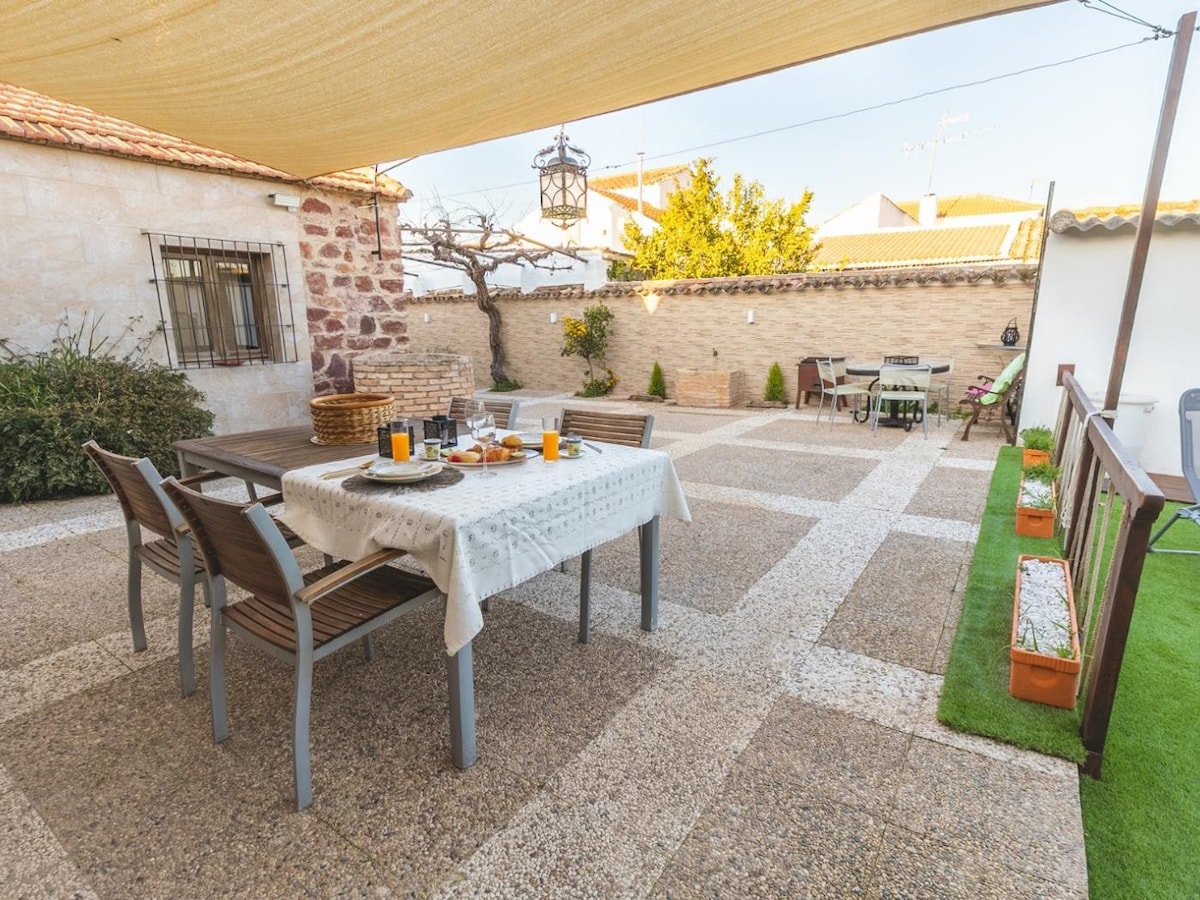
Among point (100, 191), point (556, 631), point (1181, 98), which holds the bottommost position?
point (556, 631)

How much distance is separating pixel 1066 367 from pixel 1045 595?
4.36 meters


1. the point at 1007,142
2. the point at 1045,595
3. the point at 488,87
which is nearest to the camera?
the point at 1045,595

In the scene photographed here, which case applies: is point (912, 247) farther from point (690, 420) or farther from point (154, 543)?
point (154, 543)

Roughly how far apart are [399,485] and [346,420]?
898mm

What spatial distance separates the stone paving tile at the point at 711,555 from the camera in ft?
9.44

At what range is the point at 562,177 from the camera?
5203 mm

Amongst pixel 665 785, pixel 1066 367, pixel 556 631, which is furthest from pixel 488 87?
pixel 1066 367

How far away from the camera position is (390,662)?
7.35ft

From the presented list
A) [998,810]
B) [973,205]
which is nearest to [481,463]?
[998,810]

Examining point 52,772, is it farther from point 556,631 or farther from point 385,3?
point 385,3

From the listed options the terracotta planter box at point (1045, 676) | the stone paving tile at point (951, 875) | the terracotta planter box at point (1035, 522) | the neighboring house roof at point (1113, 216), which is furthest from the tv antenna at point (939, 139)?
the stone paving tile at point (951, 875)

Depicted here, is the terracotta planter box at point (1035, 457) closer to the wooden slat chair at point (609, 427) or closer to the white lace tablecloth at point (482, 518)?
the wooden slat chair at point (609, 427)

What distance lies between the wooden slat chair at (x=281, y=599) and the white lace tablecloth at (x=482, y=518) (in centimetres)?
14

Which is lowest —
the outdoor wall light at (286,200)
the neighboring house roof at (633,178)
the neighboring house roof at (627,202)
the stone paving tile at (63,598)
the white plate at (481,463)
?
the stone paving tile at (63,598)
